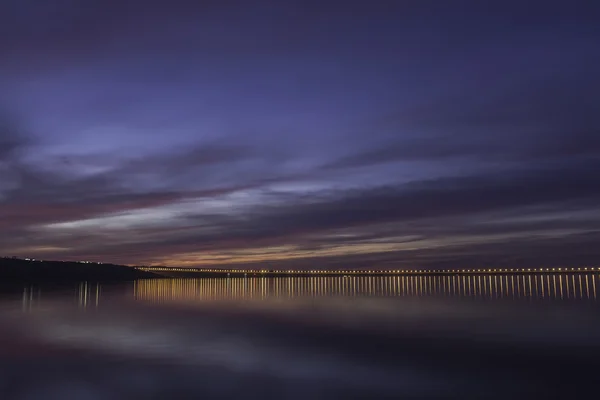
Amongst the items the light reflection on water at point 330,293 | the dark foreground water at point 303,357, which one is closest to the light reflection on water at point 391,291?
the light reflection on water at point 330,293

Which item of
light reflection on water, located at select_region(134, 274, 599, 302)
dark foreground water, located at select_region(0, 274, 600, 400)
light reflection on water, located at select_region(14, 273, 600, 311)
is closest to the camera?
dark foreground water, located at select_region(0, 274, 600, 400)

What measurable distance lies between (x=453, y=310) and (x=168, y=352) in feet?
93.6

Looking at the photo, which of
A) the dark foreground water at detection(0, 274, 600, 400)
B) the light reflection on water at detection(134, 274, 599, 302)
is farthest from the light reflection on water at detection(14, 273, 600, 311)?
the dark foreground water at detection(0, 274, 600, 400)

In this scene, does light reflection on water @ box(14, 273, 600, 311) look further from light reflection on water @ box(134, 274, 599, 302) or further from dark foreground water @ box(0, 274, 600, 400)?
dark foreground water @ box(0, 274, 600, 400)

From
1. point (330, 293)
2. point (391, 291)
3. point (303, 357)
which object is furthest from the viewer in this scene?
point (391, 291)

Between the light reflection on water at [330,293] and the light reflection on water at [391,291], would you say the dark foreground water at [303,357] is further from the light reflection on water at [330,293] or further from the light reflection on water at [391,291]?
the light reflection on water at [391,291]

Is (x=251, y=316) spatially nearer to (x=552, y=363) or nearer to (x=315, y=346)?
(x=315, y=346)

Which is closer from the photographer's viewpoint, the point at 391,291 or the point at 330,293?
the point at 330,293

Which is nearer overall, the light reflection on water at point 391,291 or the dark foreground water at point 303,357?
the dark foreground water at point 303,357

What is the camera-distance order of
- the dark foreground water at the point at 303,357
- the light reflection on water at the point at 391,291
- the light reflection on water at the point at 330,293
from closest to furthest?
the dark foreground water at the point at 303,357 → the light reflection on water at the point at 330,293 → the light reflection on water at the point at 391,291

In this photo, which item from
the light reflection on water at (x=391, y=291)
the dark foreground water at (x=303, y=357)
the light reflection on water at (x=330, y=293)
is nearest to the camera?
the dark foreground water at (x=303, y=357)

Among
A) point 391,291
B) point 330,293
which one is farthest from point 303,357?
point 391,291

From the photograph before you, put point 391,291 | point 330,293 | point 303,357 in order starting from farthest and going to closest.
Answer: point 391,291
point 330,293
point 303,357

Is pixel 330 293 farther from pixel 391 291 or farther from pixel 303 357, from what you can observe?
pixel 303 357
